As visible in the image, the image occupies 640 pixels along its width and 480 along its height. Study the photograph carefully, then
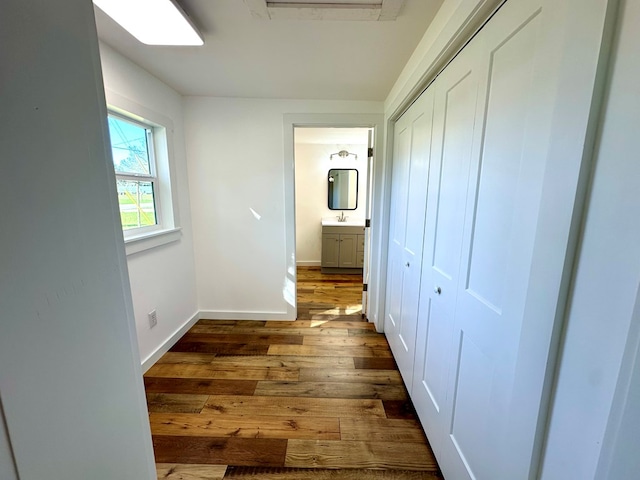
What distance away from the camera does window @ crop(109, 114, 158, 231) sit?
175 cm

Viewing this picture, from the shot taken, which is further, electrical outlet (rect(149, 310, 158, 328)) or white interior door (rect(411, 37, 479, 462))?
electrical outlet (rect(149, 310, 158, 328))

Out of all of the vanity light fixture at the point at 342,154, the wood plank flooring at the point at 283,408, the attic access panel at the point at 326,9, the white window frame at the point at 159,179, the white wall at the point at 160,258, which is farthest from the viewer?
the vanity light fixture at the point at 342,154

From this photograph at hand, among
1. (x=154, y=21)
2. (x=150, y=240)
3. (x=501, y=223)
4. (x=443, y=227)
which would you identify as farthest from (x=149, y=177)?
(x=501, y=223)

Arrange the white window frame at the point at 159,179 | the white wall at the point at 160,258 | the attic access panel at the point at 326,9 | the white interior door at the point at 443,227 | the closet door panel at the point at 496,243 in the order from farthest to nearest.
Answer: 1. the white window frame at the point at 159,179
2. the white wall at the point at 160,258
3. the attic access panel at the point at 326,9
4. the white interior door at the point at 443,227
5. the closet door panel at the point at 496,243

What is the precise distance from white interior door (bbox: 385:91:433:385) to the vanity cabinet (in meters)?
1.94

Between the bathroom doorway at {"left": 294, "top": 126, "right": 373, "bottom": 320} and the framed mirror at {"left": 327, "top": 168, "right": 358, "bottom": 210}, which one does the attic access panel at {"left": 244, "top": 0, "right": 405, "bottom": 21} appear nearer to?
the bathroom doorway at {"left": 294, "top": 126, "right": 373, "bottom": 320}

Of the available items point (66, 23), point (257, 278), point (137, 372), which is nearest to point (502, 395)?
point (137, 372)

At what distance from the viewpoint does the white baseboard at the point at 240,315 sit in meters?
2.71

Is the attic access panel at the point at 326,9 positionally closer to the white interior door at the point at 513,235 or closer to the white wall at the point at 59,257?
the white interior door at the point at 513,235

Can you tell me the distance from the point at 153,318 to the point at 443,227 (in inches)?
88.7

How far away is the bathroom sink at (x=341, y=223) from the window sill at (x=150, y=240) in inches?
94.3

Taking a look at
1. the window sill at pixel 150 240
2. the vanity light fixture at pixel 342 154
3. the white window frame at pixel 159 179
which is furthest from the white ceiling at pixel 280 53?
the vanity light fixture at pixel 342 154

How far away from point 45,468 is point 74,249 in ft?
1.38

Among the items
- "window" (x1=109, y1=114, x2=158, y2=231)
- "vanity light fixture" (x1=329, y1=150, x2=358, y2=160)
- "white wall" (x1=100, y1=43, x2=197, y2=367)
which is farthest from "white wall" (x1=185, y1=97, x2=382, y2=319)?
"vanity light fixture" (x1=329, y1=150, x2=358, y2=160)
